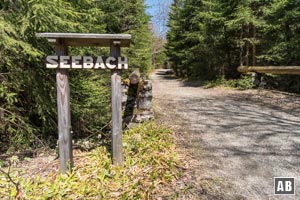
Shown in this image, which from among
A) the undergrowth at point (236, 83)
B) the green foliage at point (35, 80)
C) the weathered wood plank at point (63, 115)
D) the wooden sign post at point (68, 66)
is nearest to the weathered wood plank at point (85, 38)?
the wooden sign post at point (68, 66)

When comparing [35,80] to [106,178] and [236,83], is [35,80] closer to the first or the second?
[106,178]

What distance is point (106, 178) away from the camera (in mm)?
3264

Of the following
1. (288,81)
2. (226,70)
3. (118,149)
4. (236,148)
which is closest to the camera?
A: (118,149)

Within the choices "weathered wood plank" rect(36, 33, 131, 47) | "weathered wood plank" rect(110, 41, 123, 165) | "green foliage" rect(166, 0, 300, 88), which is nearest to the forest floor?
"weathered wood plank" rect(110, 41, 123, 165)

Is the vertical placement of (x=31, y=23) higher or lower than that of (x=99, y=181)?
higher

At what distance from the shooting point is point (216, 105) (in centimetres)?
780

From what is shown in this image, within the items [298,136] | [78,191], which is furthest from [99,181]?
[298,136]

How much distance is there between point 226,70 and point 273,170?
1106 centimetres

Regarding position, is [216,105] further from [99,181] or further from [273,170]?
[99,181]

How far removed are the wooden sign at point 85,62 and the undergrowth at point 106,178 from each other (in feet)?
4.66

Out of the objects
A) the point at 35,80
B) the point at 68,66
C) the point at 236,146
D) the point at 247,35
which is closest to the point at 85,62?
the point at 68,66

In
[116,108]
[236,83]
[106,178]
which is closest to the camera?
[106,178]

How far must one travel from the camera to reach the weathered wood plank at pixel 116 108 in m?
3.46

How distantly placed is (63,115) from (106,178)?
1.04 metres
